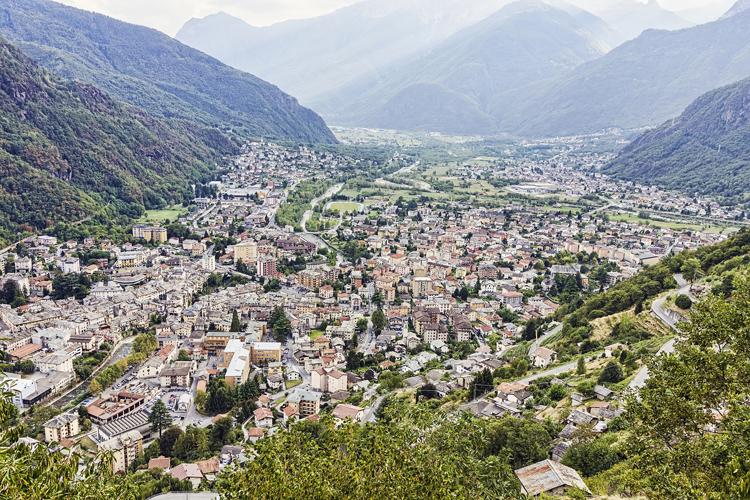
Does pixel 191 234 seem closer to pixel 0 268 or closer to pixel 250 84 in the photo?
pixel 0 268

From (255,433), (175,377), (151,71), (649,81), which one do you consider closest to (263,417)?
(255,433)

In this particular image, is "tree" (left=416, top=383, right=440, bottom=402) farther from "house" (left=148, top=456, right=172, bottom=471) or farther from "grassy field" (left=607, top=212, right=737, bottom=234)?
"grassy field" (left=607, top=212, right=737, bottom=234)

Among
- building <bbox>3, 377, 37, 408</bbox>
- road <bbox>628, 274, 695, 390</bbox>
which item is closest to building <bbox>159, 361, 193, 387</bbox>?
building <bbox>3, 377, 37, 408</bbox>

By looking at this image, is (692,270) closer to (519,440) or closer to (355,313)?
(519,440)

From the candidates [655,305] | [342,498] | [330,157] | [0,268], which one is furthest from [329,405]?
[330,157]

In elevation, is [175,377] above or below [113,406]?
below
